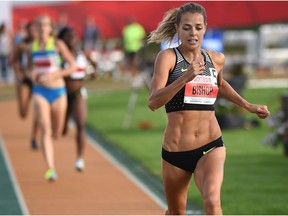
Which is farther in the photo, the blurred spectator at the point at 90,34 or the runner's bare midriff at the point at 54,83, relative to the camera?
the blurred spectator at the point at 90,34

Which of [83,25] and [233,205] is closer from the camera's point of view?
[233,205]

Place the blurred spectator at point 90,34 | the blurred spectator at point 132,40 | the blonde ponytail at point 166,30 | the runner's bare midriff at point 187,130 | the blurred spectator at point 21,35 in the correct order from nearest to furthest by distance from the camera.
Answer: the runner's bare midriff at point 187,130, the blonde ponytail at point 166,30, the blurred spectator at point 21,35, the blurred spectator at point 132,40, the blurred spectator at point 90,34

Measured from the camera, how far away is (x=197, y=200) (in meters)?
11.0

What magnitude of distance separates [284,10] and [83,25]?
43.2 ft

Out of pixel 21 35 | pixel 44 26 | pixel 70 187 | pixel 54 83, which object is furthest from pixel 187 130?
pixel 21 35

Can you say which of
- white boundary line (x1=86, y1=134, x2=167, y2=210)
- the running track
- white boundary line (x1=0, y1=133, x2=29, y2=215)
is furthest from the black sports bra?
white boundary line (x1=0, y1=133, x2=29, y2=215)

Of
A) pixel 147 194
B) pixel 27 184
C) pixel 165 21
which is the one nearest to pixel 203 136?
pixel 165 21

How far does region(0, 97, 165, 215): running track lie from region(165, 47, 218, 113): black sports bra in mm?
3011

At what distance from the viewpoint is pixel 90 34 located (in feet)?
124

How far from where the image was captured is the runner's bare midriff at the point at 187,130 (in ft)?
23.9

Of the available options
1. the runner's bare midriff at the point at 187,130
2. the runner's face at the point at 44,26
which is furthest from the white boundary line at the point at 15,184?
the runner's bare midriff at the point at 187,130

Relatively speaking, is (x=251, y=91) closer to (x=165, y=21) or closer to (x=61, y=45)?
(x=61, y=45)

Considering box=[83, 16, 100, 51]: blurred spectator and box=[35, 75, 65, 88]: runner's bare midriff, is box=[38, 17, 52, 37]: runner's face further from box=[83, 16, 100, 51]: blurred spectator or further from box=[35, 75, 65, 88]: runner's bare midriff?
box=[83, 16, 100, 51]: blurred spectator

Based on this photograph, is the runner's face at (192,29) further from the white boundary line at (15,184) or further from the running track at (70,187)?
the white boundary line at (15,184)
